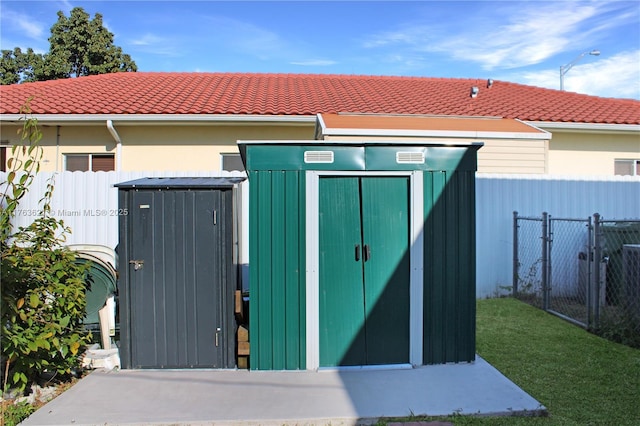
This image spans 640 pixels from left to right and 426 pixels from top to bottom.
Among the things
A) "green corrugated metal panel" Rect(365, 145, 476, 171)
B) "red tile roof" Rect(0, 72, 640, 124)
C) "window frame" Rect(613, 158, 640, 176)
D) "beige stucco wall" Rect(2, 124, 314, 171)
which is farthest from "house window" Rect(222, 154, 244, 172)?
"window frame" Rect(613, 158, 640, 176)

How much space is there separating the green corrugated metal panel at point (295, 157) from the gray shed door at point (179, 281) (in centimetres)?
52

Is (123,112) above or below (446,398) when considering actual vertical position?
above

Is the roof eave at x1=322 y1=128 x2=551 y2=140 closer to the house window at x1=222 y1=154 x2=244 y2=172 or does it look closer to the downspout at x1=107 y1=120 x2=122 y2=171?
the house window at x1=222 y1=154 x2=244 y2=172

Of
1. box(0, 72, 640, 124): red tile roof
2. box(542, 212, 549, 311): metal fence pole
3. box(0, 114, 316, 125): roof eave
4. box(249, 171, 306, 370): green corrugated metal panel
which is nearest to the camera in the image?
box(249, 171, 306, 370): green corrugated metal panel

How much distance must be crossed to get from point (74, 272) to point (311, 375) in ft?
7.90

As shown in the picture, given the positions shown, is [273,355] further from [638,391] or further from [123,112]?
[123,112]

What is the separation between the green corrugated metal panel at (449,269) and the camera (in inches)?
182

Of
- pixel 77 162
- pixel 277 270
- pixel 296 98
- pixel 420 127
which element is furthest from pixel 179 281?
pixel 296 98

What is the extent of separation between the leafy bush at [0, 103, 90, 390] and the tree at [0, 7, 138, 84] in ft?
68.5

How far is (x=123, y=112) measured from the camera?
29.8 ft

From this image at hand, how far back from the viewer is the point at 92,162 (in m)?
9.46

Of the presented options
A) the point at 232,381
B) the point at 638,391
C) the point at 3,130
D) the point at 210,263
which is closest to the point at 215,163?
the point at 3,130

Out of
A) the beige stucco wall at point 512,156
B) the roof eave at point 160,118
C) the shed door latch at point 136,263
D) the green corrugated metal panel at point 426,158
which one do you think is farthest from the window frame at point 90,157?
the green corrugated metal panel at point 426,158

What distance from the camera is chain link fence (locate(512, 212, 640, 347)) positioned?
586cm
